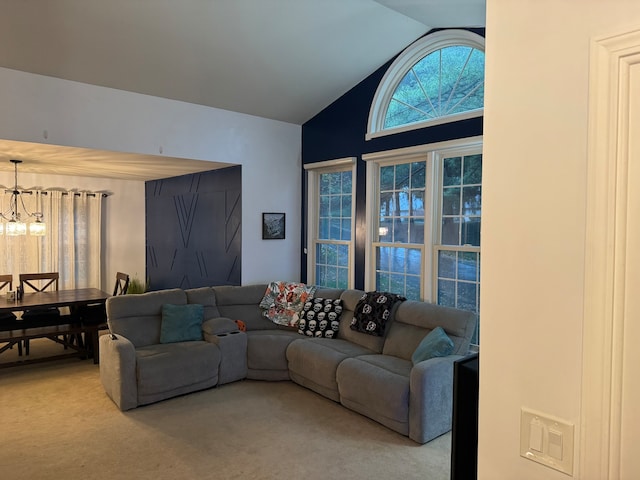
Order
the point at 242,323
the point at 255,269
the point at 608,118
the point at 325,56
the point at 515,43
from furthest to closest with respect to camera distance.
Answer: the point at 255,269 < the point at 242,323 < the point at 325,56 < the point at 515,43 < the point at 608,118

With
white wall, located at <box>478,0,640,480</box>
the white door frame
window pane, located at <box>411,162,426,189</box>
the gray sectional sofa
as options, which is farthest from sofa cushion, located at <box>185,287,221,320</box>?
the white door frame

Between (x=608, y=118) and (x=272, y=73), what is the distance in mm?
4091

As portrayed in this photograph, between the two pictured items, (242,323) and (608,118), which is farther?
(242,323)

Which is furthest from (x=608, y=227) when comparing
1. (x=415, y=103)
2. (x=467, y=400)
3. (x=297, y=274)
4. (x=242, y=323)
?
(x=297, y=274)

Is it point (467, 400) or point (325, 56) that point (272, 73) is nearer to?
point (325, 56)

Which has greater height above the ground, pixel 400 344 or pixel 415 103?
pixel 415 103

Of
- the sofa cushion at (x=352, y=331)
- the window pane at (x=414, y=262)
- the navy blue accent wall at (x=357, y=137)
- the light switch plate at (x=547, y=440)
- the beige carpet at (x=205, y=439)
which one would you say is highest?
the navy blue accent wall at (x=357, y=137)

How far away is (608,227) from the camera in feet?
3.02

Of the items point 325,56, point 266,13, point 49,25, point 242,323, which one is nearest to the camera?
point 49,25

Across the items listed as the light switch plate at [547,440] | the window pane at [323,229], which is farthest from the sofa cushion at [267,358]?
the light switch plate at [547,440]

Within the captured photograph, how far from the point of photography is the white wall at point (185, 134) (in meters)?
3.88

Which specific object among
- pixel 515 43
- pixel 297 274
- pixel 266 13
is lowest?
pixel 297 274

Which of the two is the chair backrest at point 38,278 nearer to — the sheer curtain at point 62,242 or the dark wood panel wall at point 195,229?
the sheer curtain at point 62,242

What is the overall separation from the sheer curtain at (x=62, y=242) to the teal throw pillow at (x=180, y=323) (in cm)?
345
